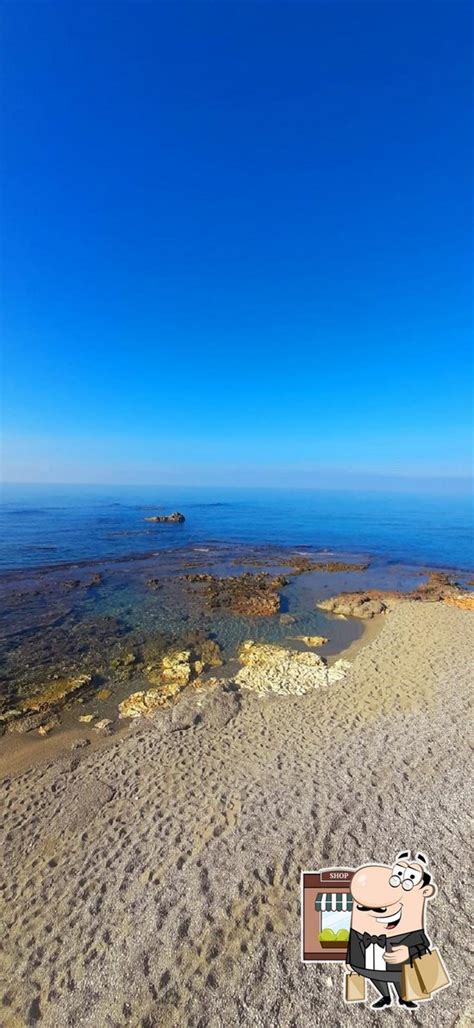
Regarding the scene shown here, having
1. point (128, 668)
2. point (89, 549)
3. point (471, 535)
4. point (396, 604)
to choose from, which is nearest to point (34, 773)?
point (128, 668)

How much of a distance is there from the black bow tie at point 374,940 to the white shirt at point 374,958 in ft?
0.14

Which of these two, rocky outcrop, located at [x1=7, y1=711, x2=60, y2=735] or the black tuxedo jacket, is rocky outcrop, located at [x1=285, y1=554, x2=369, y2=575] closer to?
rocky outcrop, located at [x1=7, y1=711, x2=60, y2=735]

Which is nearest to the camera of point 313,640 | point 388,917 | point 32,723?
point 388,917

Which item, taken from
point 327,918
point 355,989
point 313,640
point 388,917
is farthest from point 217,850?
point 313,640

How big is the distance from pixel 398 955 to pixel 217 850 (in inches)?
123

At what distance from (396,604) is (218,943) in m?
19.7

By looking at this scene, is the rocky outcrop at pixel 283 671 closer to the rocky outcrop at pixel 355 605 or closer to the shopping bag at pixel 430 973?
the rocky outcrop at pixel 355 605

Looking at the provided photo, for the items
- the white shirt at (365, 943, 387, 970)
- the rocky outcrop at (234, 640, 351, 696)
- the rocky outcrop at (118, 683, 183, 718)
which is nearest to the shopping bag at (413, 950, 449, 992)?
the white shirt at (365, 943, 387, 970)

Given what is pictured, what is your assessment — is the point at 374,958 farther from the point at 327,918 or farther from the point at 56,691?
the point at 56,691

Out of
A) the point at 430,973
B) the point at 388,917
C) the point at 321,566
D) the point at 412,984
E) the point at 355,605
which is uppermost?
the point at 388,917

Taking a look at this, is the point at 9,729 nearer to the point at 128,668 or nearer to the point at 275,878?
the point at 128,668

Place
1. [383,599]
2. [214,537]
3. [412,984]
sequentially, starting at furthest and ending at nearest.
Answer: [214,537] < [383,599] < [412,984]

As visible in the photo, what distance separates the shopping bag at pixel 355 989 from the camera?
15.1ft

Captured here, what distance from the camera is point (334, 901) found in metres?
4.84
